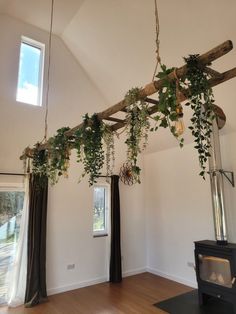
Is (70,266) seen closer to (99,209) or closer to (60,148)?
(99,209)

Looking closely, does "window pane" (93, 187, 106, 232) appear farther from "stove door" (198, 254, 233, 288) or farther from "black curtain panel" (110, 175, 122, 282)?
"stove door" (198, 254, 233, 288)

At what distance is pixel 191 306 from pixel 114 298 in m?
1.35

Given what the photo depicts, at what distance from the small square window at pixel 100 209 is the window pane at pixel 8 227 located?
1.64 meters

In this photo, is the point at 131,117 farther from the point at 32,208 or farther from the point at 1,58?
the point at 1,58

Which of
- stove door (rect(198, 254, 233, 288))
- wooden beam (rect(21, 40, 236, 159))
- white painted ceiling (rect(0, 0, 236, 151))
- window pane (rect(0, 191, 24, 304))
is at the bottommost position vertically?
stove door (rect(198, 254, 233, 288))

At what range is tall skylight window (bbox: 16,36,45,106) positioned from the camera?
4.95m

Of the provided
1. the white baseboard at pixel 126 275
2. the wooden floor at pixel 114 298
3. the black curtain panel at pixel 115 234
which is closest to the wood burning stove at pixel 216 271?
the wooden floor at pixel 114 298

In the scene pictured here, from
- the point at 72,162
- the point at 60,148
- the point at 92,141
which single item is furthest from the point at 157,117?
the point at 72,162

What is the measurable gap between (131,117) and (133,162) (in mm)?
443

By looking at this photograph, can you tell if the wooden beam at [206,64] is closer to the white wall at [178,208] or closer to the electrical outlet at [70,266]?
the white wall at [178,208]

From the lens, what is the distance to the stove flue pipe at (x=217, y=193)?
3.81m

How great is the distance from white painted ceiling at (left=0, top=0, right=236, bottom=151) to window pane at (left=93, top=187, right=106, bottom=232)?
1765 mm

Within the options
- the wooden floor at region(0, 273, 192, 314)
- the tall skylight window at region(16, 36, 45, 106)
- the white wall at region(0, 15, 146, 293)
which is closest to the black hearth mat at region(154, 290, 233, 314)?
the wooden floor at region(0, 273, 192, 314)

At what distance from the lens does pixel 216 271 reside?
3951 mm
